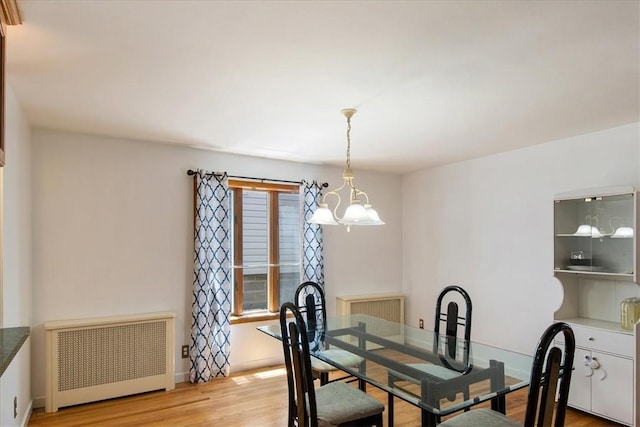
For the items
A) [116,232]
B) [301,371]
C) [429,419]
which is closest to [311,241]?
[116,232]

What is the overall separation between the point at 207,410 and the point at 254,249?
71.1 inches

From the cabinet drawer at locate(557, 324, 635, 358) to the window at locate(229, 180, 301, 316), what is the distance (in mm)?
2903

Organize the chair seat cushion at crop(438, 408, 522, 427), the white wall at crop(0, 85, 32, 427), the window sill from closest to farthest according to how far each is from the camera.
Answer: the chair seat cushion at crop(438, 408, 522, 427)
the white wall at crop(0, 85, 32, 427)
the window sill

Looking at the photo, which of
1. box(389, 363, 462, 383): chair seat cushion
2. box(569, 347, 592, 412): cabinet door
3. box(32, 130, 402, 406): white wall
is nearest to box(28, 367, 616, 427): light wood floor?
box(569, 347, 592, 412): cabinet door

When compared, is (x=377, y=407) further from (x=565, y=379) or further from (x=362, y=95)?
(x=362, y=95)

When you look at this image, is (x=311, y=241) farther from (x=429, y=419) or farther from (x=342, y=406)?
(x=429, y=419)

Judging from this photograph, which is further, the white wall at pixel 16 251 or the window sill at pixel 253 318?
the window sill at pixel 253 318

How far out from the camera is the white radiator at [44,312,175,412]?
3535mm

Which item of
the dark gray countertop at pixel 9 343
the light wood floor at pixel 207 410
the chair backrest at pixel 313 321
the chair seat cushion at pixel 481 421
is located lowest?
the light wood floor at pixel 207 410

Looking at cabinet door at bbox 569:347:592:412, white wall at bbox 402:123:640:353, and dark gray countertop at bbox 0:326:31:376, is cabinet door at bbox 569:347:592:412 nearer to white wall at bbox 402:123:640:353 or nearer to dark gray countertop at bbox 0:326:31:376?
white wall at bbox 402:123:640:353

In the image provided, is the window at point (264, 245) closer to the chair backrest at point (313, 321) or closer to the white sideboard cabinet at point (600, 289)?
the chair backrest at point (313, 321)

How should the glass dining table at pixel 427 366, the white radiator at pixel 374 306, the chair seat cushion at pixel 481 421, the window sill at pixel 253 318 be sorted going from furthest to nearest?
the white radiator at pixel 374 306, the window sill at pixel 253 318, the chair seat cushion at pixel 481 421, the glass dining table at pixel 427 366

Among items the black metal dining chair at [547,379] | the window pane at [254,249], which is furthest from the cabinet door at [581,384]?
the window pane at [254,249]

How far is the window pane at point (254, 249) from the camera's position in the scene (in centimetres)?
476
